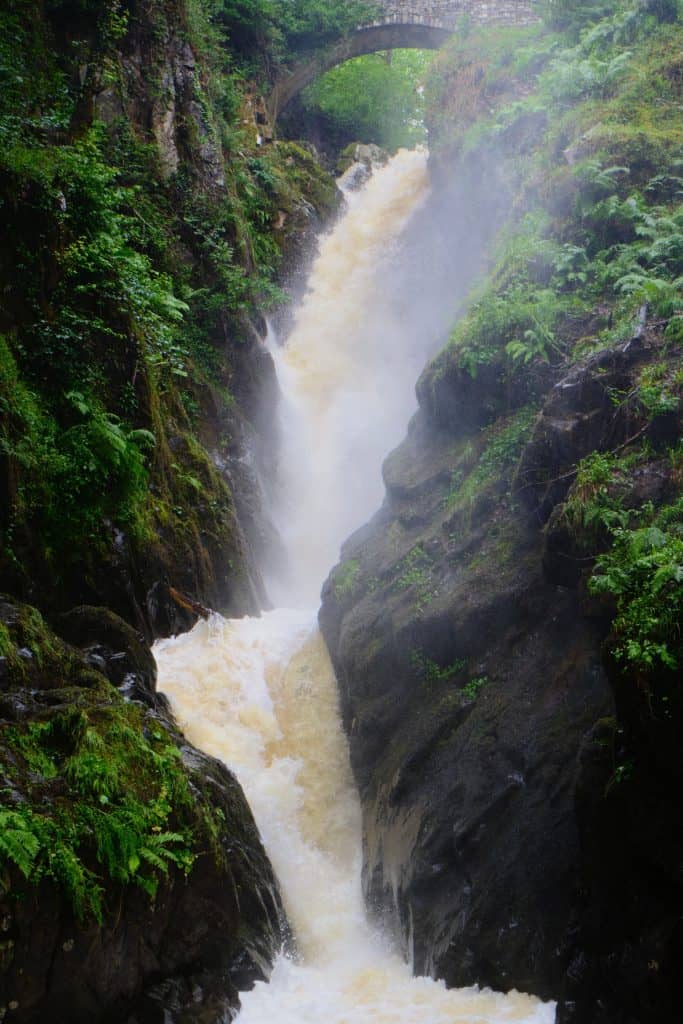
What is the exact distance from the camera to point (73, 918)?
225 inches

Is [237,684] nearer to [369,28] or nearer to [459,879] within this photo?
[459,879]

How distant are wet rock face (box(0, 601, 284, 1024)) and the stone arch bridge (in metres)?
22.7

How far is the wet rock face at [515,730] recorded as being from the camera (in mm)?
6059

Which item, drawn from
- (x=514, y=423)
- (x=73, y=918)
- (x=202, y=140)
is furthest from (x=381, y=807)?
(x=202, y=140)

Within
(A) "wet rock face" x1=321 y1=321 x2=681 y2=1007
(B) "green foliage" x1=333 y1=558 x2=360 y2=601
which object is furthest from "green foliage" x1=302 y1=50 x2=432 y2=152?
(B) "green foliage" x1=333 y1=558 x2=360 y2=601

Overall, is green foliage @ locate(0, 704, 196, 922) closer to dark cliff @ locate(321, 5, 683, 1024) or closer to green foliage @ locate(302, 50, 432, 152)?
dark cliff @ locate(321, 5, 683, 1024)

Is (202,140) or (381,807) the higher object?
(202,140)

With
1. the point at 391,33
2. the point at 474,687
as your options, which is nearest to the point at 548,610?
the point at 474,687

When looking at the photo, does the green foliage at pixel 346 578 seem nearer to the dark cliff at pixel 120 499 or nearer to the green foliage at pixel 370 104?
the dark cliff at pixel 120 499

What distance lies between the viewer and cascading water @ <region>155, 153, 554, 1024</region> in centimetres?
753

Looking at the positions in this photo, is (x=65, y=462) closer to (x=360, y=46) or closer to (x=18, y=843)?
(x=18, y=843)

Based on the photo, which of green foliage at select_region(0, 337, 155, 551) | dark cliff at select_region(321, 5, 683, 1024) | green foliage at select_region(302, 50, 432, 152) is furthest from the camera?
green foliage at select_region(302, 50, 432, 152)

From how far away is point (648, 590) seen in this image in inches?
239

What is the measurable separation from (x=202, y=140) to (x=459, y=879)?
14740 millimetres
